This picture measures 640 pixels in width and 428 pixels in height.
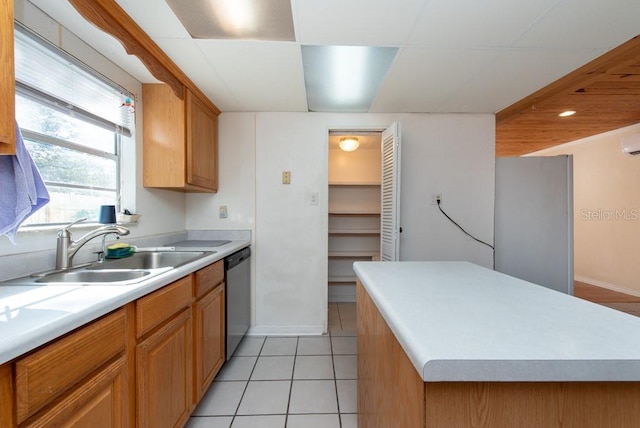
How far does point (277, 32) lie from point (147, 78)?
115cm

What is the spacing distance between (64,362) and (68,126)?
1.37m

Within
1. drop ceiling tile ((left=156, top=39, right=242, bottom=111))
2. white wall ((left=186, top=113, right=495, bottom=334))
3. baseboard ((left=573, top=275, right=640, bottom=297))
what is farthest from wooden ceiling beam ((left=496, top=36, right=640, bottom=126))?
baseboard ((left=573, top=275, right=640, bottom=297))

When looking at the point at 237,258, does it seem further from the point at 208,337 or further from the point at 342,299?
the point at 342,299

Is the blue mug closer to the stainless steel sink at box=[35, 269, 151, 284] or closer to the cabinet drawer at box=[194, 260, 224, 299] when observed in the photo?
the stainless steel sink at box=[35, 269, 151, 284]

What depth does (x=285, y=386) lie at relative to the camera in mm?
1875

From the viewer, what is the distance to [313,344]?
8.16 ft

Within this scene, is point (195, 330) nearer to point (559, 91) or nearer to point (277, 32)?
point (277, 32)

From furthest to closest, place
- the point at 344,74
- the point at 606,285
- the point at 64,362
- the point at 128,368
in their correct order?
the point at 606,285 → the point at 344,74 → the point at 128,368 → the point at 64,362

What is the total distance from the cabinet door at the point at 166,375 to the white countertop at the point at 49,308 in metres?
0.26

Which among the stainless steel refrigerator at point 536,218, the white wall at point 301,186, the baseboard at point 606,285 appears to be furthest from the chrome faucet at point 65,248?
the baseboard at point 606,285

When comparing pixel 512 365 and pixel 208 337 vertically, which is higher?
pixel 512 365

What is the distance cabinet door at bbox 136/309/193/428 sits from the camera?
Answer: 1089mm

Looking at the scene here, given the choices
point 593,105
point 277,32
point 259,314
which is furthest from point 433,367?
point 593,105

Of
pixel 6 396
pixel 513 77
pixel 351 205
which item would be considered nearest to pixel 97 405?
pixel 6 396
